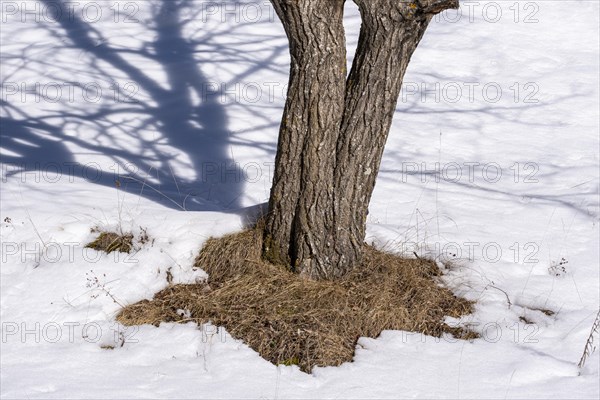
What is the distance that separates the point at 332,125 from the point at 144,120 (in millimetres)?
4212

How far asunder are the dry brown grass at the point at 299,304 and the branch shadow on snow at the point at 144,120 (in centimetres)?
155

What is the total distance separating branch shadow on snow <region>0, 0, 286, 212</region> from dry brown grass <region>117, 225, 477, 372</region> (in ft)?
5.10

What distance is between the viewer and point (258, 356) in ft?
14.4

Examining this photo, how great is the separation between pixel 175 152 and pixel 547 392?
4820mm

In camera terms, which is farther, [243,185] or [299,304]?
→ [243,185]

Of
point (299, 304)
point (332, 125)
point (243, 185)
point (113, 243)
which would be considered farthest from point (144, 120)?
point (299, 304)

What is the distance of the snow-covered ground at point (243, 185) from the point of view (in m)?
4.32

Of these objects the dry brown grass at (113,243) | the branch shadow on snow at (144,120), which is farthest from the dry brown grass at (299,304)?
the branch shadow on snow at (144,120)

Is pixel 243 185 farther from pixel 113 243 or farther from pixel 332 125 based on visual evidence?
pixel 332 125

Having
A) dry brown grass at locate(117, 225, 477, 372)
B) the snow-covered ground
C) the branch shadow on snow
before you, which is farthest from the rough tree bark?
the branch shadow on snow

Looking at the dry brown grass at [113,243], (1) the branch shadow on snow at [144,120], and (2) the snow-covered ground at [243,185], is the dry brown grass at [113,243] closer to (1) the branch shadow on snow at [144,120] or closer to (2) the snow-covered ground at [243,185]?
(2) the snow-covered ground at [243,185]

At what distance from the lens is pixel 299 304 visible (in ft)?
15.6

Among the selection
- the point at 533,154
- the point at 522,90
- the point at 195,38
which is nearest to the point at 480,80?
the point at 522,90

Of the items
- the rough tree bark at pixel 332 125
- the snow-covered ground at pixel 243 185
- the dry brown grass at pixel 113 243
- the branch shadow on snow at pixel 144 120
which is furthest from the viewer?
the branch shadow on snow at pixel 144 120
